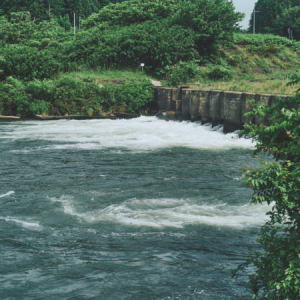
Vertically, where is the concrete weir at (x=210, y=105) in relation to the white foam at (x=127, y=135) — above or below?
above

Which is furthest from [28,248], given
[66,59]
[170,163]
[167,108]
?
[66,59]

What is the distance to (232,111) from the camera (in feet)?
76.4

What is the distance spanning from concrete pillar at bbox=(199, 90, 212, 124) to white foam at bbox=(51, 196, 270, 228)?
1511cm

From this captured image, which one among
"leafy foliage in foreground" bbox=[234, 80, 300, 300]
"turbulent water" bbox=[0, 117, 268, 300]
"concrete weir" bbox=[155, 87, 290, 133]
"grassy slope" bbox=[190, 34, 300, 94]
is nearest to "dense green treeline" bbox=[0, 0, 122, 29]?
"grassy slope" bbox=[190, 34, 300, 94]

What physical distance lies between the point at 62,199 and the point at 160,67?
2943 centimetres

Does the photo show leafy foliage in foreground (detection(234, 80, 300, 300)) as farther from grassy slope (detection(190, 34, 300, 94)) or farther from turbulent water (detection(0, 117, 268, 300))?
grassy slope (detection(190, 34, 300, 94))

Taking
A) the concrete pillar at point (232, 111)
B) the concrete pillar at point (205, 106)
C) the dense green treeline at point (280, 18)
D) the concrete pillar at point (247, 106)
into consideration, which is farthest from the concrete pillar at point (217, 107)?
the dense green treeline at point (280, 18)

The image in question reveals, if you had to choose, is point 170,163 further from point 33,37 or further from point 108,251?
point 33,37

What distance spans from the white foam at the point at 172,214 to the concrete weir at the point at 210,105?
857 cm

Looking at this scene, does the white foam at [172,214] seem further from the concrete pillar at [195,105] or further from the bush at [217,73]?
the bush at [217,73]

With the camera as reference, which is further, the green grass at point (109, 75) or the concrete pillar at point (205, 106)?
the green grass at point (109, 75)

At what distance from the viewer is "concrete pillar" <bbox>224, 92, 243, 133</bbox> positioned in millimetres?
22875

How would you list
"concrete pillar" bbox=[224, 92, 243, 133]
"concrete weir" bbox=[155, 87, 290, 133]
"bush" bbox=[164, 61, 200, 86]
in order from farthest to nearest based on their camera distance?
"bush" bbox=[164, 61, 200, 86] → "concrete pillar" bbox=[224, 92, 243, 133] → "concrete weir" bbox=[155, 87, 290, 133]

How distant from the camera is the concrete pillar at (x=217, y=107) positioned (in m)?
24.8
